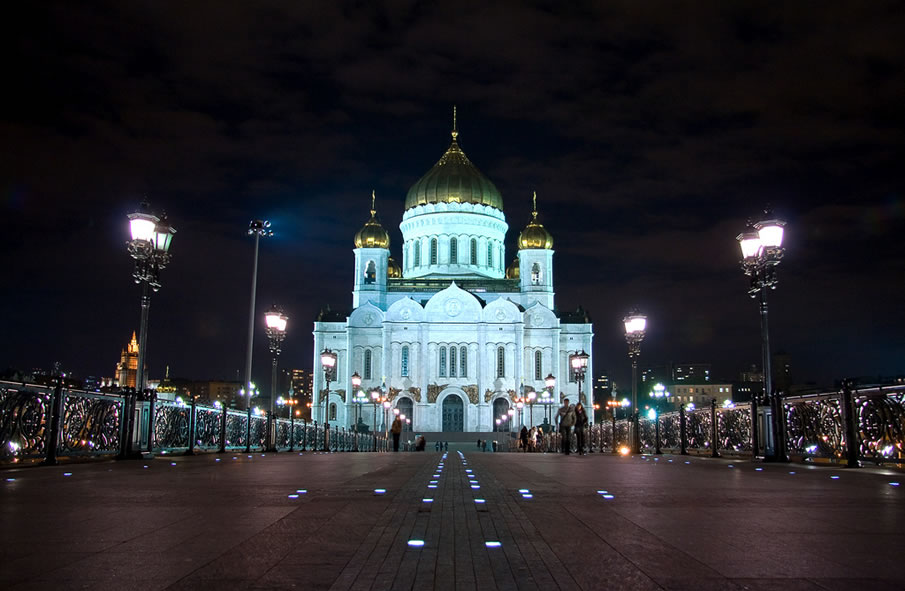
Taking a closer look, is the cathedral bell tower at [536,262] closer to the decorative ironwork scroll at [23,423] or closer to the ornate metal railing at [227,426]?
the ornate metal railing at [227,426]

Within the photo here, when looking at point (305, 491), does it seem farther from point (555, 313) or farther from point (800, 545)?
point (555, 313)

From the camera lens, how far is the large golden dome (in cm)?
8475

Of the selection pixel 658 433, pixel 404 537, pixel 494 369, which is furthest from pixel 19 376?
pixel 494 369

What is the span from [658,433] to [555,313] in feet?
185

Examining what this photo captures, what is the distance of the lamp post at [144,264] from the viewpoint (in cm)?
1800

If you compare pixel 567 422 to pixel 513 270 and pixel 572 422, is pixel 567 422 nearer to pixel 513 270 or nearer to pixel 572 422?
pixel 572 422

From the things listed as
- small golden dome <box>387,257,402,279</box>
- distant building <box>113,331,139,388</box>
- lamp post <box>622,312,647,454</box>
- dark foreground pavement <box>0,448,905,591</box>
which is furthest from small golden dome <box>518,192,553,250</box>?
distant building <box>113,331,139,388</box>

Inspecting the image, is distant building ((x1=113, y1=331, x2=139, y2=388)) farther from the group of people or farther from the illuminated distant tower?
the group of people

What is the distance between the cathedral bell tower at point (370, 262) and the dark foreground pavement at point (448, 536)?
7286cm

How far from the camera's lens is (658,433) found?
2720 cm

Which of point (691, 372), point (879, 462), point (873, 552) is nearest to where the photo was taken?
point (873, 552)

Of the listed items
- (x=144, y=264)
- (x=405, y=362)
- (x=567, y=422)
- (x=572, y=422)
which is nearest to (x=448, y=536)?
(x=144, y=264)

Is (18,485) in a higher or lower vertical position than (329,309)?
lower

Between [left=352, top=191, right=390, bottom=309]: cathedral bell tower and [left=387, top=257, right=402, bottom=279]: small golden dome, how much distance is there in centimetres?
442
